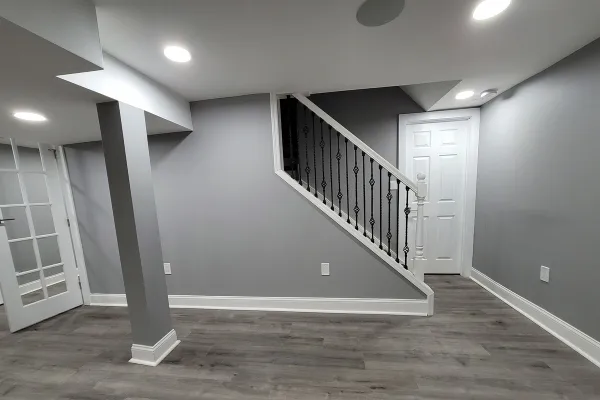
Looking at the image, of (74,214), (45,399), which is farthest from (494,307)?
(74,214)

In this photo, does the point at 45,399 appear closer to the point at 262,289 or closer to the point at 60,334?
the point at 60,334

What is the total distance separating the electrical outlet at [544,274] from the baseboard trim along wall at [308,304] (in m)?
0.96

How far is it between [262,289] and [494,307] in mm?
2370

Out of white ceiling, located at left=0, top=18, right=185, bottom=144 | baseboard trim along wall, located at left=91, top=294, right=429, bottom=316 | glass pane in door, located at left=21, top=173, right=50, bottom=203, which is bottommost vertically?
baseboard trim along wall, located at left=91, top=294, right=429, bottom=316

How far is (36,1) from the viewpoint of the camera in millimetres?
842

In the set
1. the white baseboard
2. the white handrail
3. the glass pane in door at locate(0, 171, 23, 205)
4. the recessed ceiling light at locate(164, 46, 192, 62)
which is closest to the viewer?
the recessed ceiling light at locate(164, 46, 192, 62)

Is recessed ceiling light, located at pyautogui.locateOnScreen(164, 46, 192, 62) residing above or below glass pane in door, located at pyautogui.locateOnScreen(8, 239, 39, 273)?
above

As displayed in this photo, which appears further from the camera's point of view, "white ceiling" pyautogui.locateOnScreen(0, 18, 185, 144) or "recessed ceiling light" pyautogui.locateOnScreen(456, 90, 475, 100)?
"recessed ceiling light" pyautogui.locateOnScreen(456, 90, 475, 100)

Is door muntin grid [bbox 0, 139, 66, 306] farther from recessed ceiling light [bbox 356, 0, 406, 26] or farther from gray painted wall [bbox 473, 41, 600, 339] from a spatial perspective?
gray painted wall [bbox 473, 41, 600, 339]

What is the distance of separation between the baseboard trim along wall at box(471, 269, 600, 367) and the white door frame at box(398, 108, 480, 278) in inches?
15.5

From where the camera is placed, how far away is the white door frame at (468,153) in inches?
105

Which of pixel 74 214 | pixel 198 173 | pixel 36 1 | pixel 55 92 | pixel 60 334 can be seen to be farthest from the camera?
pixel 74 214

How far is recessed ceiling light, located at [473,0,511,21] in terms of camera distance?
1.12 metres

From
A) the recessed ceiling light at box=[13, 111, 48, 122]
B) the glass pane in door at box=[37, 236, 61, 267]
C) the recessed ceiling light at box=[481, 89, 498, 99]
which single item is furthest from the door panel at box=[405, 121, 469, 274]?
the glass pane in door at box=[37, 236, 61, 267]
